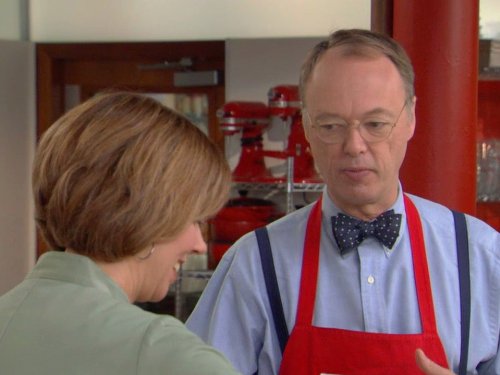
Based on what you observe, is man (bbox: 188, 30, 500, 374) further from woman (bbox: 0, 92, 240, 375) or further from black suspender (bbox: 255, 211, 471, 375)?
woman (bbox: 0, 92, 240, 375)

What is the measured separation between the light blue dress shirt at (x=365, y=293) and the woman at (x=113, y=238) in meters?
0.42

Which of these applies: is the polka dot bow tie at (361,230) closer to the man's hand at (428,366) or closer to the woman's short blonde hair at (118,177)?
the man's hand at (428,366)

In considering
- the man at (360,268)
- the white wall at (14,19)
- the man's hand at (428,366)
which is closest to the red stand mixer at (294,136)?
the white wall at (14,19)

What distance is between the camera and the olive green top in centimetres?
104

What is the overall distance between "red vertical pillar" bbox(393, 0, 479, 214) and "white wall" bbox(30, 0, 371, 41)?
2.68 metres

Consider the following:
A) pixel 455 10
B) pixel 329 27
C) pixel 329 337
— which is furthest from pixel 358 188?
pixel 329 27

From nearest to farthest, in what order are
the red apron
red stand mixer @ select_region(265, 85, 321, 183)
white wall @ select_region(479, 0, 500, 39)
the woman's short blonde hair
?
the woman's short blonde hair < the red apron < red stand mixer @ select_region(265, 85, 321, 183) < white wall @ select_region(479, 0, 500, 39)

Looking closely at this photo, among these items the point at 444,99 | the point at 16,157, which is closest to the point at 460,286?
the point at 444,99

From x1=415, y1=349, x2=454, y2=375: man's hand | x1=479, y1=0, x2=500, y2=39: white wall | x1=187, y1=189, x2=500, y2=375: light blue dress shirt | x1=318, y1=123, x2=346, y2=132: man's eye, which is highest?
x1=479, y1=0, x2=500, y2=39: white wall

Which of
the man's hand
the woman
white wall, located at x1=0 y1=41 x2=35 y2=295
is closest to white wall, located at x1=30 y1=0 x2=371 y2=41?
white wall, located at x1=0 y1=41 x2=35 y2=295

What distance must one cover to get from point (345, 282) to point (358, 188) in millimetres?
180

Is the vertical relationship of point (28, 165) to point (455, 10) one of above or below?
below

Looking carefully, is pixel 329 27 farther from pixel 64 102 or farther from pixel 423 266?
pixel 423 266

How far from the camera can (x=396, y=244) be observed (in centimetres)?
170
